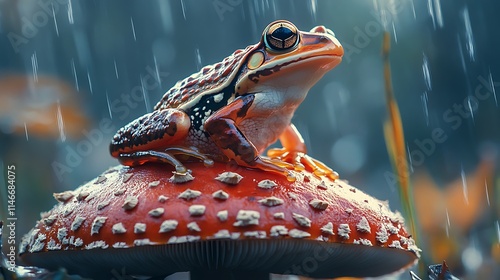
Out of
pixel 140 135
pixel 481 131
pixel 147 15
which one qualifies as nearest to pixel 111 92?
pixel 147 15

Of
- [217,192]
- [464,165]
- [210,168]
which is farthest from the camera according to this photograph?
[464,165]

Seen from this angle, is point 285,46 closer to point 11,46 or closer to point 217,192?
point 217,192

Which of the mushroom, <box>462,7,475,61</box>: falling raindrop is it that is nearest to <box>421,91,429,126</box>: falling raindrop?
<box>462,7,475,61</box>: falling raindrop

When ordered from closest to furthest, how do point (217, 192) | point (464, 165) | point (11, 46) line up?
point (217, 192)
point (11, 46)
point (464, 165)

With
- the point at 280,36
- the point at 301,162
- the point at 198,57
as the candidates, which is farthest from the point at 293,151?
the point at 198,57

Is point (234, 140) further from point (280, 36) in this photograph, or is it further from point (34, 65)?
point (34, 65)

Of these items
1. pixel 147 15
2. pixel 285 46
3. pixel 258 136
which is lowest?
pixel 258 136

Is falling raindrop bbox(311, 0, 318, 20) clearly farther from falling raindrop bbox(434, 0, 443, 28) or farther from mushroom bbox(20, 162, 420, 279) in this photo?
mushroom bbox(20, 162, 420, 279)
